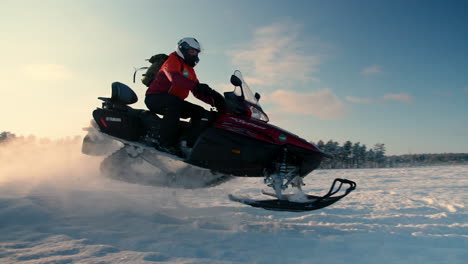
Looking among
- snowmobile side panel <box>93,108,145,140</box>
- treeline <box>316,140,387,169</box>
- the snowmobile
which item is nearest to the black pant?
the snowmobile

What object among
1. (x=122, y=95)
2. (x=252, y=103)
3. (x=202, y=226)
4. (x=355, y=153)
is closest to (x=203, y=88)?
(x=252, y=103)

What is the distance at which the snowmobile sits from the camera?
444cm

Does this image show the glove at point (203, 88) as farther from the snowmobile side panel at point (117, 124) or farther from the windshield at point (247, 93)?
the snowmobile side panel at point (117, 124)

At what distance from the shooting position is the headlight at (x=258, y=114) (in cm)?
468

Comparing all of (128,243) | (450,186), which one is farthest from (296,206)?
(450,186)

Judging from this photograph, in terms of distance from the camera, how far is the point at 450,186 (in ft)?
25.4

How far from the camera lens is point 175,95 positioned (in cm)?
481

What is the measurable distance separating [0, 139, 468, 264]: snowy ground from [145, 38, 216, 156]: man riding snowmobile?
1.27 metres

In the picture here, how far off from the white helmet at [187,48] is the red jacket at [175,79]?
→ 0.22 feet

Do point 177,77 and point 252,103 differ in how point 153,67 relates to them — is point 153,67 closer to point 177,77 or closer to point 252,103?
point 177,77

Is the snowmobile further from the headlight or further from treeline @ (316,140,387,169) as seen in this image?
treeline @ (316,140,387,169)

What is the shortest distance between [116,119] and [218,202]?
8.30 feet

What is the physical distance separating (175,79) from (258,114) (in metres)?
1.34

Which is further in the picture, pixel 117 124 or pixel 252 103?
pixel 117 124
